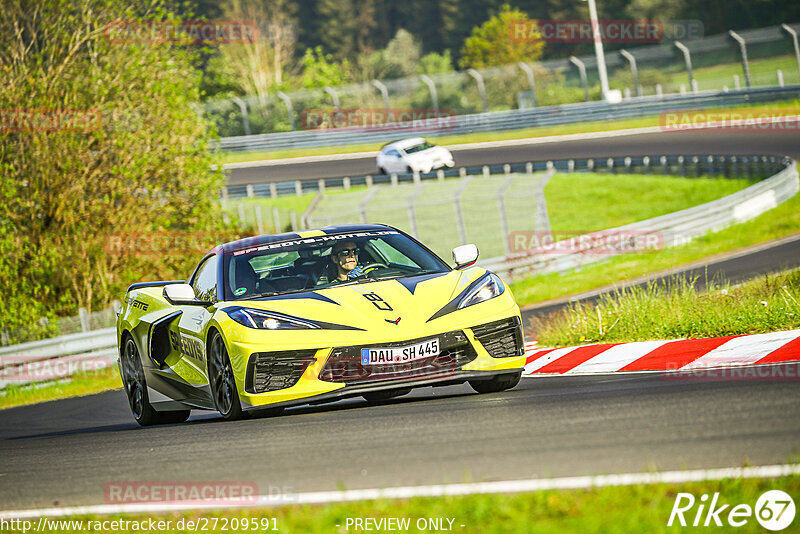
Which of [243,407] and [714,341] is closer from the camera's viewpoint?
[243,407]

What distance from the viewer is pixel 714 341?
347 inches

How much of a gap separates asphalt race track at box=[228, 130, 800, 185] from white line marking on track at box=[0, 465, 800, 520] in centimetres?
2927

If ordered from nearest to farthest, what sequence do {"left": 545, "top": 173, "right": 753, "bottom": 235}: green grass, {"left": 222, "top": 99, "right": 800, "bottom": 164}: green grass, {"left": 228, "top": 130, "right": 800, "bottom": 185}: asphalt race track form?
{"left": 545, "top": 173, "right": 753, "bottom": 235}: green grass < {"left": 228, "top": 130, "right": 800, "bottom": 185}: asphalt race track < {"left": 222, "top": 99, "right": 800, "bottom": 164}: green grass

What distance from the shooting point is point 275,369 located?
767 cm

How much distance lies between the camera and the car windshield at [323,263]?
28.7 feet

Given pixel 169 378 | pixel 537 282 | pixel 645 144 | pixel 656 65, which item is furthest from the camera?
pixel 656 65

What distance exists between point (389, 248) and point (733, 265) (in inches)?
443

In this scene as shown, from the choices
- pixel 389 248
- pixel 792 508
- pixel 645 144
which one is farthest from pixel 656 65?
pixel 792 508

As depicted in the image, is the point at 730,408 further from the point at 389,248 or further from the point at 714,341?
the point at 389,248

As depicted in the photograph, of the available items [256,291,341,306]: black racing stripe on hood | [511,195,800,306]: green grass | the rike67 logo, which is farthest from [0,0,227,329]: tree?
the rike67 logo

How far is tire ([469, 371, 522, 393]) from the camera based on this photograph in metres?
8.38

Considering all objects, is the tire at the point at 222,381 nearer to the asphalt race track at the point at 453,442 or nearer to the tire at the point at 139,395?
the asphalt race track at the point at 453,442

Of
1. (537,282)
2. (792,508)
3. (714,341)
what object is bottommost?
(537,282)

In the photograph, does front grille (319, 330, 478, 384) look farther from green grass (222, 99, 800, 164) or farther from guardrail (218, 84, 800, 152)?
guardrail (218, 84, 800, 152)
